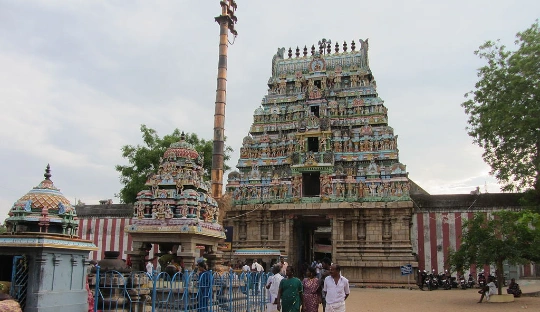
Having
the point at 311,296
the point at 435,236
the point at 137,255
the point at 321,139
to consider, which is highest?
the point at 321,139

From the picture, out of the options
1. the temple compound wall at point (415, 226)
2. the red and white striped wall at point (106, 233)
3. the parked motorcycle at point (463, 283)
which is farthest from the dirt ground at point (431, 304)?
the red and white striped wall at point (106, 233)

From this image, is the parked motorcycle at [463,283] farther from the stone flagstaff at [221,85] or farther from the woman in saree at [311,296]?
the woman in saree at [311,296]

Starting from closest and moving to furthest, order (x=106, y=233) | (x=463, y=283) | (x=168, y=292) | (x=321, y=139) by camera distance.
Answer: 1. (x=168, y=292)
2. (x=463, y=283)
3. (x=321, y=139)
4. (x=106, y=233)

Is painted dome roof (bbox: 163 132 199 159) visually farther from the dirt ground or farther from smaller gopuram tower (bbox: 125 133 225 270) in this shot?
the dirt ground

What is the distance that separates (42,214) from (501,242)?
46.0 ft

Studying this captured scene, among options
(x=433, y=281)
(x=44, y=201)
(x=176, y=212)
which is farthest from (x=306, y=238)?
(x=44, y=201)

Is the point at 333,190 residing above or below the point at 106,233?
above

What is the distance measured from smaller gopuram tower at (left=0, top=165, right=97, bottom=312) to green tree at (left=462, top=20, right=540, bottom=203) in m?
18.1

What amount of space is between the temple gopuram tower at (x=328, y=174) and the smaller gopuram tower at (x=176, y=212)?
12.0 m

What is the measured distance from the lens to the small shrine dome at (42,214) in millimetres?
7922

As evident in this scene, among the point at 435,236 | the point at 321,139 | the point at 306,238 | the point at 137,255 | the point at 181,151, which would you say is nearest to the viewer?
the point at 137,255

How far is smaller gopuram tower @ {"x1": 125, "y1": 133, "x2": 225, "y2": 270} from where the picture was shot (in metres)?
13.5

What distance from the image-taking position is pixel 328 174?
26.7 metres

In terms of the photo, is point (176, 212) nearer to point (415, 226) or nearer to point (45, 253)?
point (45, 253)
